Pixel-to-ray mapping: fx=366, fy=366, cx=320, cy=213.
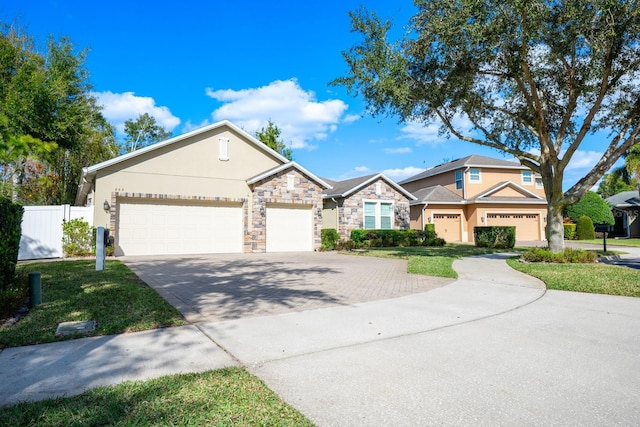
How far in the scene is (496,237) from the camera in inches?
762

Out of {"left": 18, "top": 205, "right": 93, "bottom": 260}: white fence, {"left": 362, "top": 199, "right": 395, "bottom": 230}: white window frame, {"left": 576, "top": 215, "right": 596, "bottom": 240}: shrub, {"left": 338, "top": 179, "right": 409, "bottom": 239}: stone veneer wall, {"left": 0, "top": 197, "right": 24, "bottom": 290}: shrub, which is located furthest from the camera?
{"left": 576, "top": 215, "right": 596, "bottom": 240}: shrub

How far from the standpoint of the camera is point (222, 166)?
1770cm

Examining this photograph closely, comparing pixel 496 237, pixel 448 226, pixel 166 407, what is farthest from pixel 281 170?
pixel 166 407

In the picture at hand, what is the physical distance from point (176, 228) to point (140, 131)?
2508 cm

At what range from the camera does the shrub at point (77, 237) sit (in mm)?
13992

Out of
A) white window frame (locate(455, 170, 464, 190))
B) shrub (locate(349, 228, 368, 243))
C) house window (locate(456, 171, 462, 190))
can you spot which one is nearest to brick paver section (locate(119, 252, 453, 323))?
shrub (locate(349, 228, 368, 243))

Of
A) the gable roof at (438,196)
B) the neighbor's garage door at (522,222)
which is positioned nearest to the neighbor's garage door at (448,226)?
the gable roof at (438,196)

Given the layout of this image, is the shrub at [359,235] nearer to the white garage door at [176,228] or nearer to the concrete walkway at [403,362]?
the white garage door at [176,228]

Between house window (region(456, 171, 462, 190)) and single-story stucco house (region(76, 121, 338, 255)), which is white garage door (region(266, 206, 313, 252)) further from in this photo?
house window (region(456, 171, 462, 190))

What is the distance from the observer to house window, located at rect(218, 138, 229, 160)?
1777 centimetres

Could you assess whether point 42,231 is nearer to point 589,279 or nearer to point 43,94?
point 43,94

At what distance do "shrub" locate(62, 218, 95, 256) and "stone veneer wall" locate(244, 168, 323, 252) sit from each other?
6.32 meters

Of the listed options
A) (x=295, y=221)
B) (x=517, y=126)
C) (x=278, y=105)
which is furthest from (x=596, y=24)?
(x=278, y=105)

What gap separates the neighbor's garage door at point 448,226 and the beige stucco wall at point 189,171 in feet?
44.5
